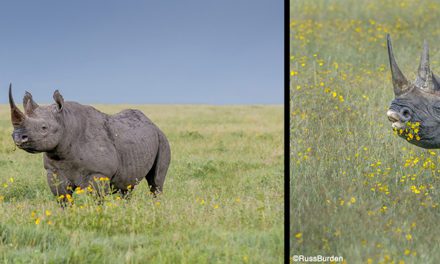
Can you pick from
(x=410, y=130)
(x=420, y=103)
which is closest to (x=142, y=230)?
(x=410, y=130)

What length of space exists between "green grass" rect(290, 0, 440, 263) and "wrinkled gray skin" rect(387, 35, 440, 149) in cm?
84

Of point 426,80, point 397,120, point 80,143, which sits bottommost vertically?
point 80,143

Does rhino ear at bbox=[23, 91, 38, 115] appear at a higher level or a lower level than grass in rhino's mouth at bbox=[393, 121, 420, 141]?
higher

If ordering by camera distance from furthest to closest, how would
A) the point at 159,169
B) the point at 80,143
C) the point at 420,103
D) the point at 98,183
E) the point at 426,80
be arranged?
the point at 159,169
the point at 80,143
the point at 98,183
the point at 426,80
the point at 420,103

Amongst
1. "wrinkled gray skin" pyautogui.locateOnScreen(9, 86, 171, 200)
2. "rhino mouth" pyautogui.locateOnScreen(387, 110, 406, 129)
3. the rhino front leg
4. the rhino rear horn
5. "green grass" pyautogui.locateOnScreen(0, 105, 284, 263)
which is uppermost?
the rhino rear horn

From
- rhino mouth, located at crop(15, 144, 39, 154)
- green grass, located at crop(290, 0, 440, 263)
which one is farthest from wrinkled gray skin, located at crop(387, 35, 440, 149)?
rhino mouth, located at crop(15, 144, 39, 154)

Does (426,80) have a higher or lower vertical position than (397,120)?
higher

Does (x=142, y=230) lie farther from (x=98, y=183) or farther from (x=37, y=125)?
(x=37, y=125)

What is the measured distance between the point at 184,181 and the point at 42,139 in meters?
3.27

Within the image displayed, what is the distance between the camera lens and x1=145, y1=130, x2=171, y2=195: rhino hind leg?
26.1 feet

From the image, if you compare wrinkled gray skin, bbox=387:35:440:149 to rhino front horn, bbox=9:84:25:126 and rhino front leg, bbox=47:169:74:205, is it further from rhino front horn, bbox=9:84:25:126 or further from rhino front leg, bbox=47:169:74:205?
rhino front horn, bbox=9:84:25:126

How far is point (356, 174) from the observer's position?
22.1ft

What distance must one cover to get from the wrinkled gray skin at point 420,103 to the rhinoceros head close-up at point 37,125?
3.61 m

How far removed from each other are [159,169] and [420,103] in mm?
3882
